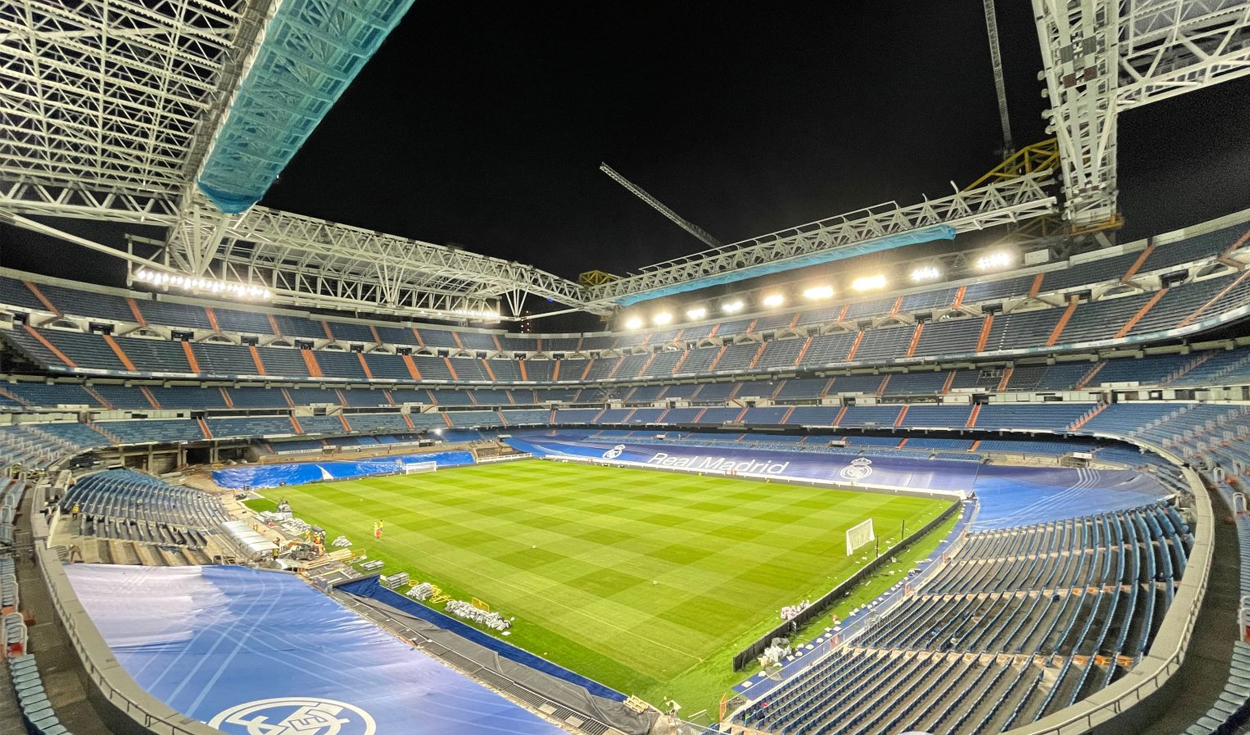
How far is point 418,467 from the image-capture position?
3741 centimetres

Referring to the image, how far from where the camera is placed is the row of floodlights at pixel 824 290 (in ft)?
107

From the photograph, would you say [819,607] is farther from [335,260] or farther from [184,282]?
[184,282]

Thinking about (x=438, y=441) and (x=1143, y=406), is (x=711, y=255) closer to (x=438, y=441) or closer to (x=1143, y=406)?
(x=1143, y=406)

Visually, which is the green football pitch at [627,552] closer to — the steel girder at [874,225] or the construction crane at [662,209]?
the steel girder at [874,225]

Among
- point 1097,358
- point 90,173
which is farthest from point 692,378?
point 90,173

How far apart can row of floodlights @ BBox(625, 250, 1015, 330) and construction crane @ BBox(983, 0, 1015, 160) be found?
370 inches

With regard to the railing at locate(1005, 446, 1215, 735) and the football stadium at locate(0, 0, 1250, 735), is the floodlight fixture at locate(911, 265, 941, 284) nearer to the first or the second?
the football stadium at locate(0, 0, 1250, 735)

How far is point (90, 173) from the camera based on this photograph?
21.6 m

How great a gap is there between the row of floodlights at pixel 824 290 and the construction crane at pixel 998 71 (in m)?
9.39

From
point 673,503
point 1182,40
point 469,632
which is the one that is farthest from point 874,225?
point 469,632

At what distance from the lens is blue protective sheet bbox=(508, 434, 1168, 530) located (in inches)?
683

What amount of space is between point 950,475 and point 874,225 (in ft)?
45.5

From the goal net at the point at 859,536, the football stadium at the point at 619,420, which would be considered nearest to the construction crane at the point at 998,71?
the football stadium at the point at 619,420

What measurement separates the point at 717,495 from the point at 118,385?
38.6 m
